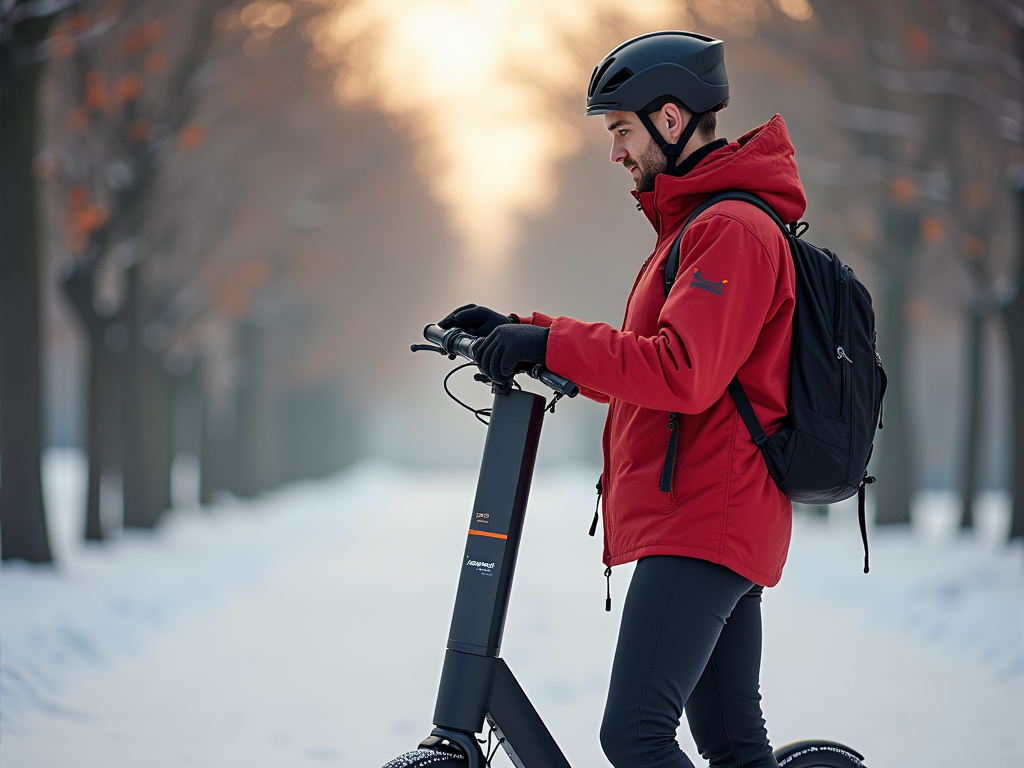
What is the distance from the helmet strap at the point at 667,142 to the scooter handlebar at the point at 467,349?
620 millimetres

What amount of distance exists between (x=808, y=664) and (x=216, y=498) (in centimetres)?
1427

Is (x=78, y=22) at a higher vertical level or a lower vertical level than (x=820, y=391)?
higher

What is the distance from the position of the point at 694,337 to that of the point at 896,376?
12693mm

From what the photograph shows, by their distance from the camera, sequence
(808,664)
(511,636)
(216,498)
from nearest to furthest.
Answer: (808,664)
(511,636)
(216,498)

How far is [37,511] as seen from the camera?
884 cm

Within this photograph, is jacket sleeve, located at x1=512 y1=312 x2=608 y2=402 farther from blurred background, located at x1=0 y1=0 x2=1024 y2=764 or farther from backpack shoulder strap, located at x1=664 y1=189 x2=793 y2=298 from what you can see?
blurred background, located at x1=0 y1=0 x2=1024 y2=764

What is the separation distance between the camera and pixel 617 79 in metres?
2.87

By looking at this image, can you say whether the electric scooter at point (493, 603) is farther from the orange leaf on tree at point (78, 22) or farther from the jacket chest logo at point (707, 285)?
the orange leaf on tree at point (78, 22)

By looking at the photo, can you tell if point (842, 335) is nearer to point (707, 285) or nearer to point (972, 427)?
point (707, 285)

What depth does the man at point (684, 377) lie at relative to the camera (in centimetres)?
248

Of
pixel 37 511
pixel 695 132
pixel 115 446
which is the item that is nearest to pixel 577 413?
pixel 115 446

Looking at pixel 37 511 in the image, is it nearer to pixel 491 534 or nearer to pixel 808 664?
pixel 808 664

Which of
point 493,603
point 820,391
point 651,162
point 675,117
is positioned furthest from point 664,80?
point 493,603

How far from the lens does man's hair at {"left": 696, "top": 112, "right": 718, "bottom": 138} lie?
9.35 ft
